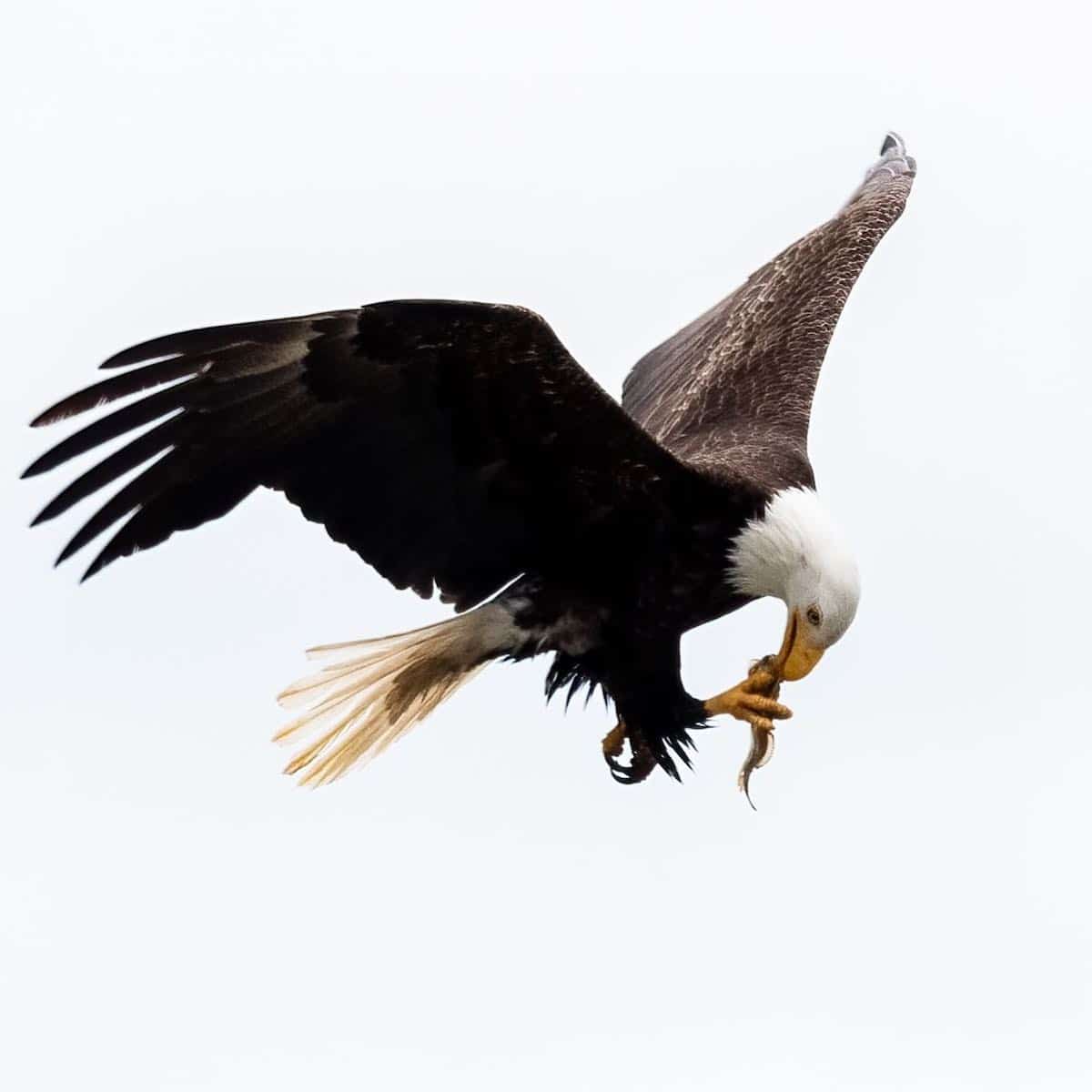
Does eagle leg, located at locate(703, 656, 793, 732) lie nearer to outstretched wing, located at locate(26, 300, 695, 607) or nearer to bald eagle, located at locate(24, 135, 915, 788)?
bald eagle, located at locate(24, 135, 915, 788)

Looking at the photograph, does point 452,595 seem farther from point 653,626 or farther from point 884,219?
point 884,219

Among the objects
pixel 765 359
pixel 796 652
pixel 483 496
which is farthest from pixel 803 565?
pixel 765 359

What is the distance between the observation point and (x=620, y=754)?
9.31 m

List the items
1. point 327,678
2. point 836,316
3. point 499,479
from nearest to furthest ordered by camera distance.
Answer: point 499,479
point 327,678
point 836,316

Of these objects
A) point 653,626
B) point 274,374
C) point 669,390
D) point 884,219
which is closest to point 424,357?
point 274,374

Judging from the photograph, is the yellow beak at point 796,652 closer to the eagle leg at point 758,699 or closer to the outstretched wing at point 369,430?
the eagle leg at point 758,699

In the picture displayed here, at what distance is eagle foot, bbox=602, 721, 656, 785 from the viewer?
9188mm

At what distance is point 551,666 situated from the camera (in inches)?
353

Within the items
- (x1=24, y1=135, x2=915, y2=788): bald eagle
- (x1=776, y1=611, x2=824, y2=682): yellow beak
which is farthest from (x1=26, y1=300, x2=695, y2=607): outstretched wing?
(x1=776, y1=611, x2=824, y2=682): yellow beak

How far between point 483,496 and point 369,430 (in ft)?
1.27

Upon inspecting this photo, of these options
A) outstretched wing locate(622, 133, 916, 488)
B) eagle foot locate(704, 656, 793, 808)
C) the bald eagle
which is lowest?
eagle foot locate(704, 656, 793, 808)

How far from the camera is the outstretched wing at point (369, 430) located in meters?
8.09

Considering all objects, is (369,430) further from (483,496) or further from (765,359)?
(765,359)

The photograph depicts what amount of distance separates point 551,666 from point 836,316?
6.01 feet
